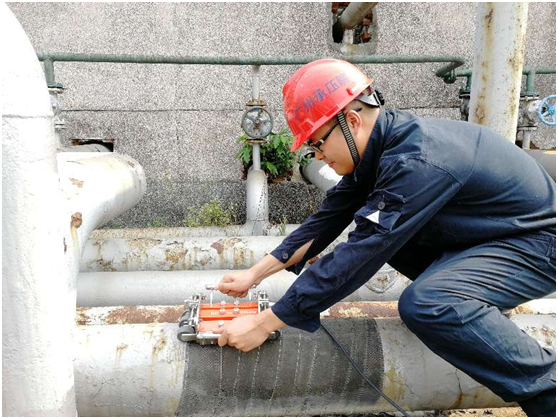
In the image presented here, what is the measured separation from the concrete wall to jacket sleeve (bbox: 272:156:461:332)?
3.27 m

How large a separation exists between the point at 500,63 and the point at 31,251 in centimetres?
192

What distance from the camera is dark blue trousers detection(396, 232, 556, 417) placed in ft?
4.26

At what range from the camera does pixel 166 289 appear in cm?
244

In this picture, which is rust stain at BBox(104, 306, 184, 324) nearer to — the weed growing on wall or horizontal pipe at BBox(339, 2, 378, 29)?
the weed growing on wall

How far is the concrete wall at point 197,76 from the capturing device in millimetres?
4402

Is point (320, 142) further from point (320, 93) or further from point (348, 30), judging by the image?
point (348, 30)

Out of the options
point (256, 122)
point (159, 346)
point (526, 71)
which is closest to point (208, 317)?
point (159, 346)

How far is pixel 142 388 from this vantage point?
148 centimetres

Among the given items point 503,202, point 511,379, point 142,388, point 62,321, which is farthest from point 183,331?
point 503,202

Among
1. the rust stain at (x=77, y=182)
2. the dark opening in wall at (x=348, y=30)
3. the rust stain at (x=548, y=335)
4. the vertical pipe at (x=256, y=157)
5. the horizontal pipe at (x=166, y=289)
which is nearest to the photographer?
the rust stain at (x=548, y=335)

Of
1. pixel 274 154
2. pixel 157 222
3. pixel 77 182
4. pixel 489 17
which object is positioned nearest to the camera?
pixel 77 182

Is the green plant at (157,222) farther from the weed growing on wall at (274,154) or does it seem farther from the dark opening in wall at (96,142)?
the weed growing on wall at (274,154)

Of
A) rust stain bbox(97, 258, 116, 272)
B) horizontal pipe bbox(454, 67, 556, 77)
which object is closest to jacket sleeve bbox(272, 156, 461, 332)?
rust stain bbox(97, 258, 116, 272)

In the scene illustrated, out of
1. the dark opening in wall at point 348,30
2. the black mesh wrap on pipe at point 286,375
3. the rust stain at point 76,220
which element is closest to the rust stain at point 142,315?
the black mesh wrap on pipe at point 286,375
